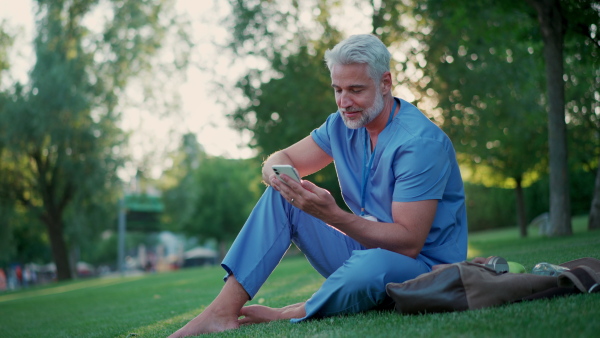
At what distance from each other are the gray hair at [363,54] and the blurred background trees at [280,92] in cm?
873

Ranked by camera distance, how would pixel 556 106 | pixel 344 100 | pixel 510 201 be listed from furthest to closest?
pixel 510 201 → pixel 556 106 → pixel 344 100

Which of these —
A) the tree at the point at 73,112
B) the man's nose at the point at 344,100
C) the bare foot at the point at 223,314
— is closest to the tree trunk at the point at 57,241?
the tree at the point at 73,112

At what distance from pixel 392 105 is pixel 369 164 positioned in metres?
0.41

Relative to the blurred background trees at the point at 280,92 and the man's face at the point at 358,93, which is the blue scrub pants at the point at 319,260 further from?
the blurred background trees at the point at 280,92

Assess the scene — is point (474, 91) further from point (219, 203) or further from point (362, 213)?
point (219, 203)

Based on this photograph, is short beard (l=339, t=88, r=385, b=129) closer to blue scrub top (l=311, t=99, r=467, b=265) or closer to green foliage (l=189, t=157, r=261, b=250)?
blue scrub top (l=311, t=99, r=467, b=265)

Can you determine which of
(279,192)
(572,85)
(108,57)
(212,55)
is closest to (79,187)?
(108,57)

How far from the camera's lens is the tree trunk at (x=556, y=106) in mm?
11328

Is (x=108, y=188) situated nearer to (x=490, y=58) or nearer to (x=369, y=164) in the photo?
(x=490, y=58)

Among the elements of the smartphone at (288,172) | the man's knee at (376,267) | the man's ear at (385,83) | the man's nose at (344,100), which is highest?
the man's ear at (385,83)

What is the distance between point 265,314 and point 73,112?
872 inches

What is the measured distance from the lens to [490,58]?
19.2 metres

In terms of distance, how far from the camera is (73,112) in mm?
24312

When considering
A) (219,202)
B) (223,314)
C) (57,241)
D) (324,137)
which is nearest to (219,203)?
(219,202)
